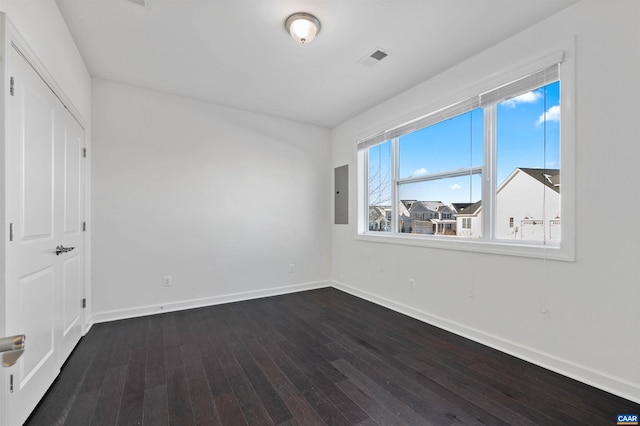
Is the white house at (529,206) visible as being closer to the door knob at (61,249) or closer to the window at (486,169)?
the window at (486,169)

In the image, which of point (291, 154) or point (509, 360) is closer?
point (509, 360)

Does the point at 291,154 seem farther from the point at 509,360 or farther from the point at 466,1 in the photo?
the point at 509,360

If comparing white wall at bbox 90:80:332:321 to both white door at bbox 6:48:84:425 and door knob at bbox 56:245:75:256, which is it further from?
door knob at bbox 56:245:75:256

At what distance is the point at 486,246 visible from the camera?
262cm

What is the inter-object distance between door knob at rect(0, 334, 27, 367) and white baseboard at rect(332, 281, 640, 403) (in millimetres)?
3093

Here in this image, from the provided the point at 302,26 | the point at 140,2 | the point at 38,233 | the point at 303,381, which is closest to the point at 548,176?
the point at 302,26

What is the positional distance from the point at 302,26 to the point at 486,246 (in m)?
2.55

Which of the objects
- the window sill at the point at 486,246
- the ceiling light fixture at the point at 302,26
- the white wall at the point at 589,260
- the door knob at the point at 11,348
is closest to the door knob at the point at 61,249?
the door knob at the point at 11,348

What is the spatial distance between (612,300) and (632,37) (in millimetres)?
1790

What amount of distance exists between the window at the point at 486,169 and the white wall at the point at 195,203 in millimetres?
1565

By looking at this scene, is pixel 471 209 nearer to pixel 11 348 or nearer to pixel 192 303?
pixel 11 348

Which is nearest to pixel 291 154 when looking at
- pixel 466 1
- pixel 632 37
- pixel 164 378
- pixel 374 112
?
pixel 374 112

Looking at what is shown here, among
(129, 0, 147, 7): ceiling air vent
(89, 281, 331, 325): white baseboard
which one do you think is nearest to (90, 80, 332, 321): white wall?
(89, 281, 331, 325): white baseboard

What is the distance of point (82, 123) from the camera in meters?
2.76
